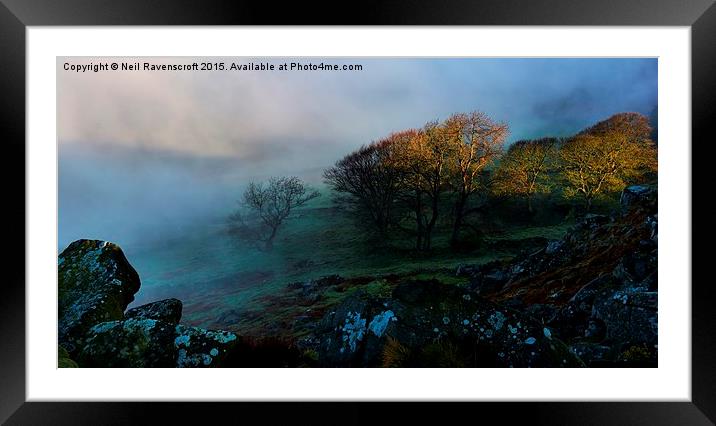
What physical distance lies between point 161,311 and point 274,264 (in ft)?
4.76

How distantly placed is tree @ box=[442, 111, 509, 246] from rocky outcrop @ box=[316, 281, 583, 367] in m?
1.33

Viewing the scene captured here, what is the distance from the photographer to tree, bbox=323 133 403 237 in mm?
5180

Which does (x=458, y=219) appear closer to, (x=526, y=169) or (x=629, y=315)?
(x=526, y=169)

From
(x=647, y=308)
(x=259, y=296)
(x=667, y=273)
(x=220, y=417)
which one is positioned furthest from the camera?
(x=259, y=296)

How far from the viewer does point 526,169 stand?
527 centimetres

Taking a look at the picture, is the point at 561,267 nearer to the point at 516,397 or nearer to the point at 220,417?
the point at 516,397

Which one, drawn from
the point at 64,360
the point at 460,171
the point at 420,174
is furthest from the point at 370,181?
the point at 64,360

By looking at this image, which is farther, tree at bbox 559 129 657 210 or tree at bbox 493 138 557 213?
tree at bbox 493 138 557 213

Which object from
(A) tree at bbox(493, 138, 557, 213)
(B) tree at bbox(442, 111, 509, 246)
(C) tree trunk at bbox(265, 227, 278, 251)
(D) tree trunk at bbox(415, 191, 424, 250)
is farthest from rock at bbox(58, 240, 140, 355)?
(A) tree at bbox(493, 138, 557, 213)

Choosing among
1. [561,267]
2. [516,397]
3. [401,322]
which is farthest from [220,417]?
[561,267]

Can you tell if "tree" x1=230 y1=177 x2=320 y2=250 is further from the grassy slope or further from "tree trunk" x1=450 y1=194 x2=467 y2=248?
"tree trunk" x1=450 y1=194 x2=467 y2=248

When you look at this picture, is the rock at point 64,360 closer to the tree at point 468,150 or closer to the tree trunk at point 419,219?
the tree trunk at point 419,219
